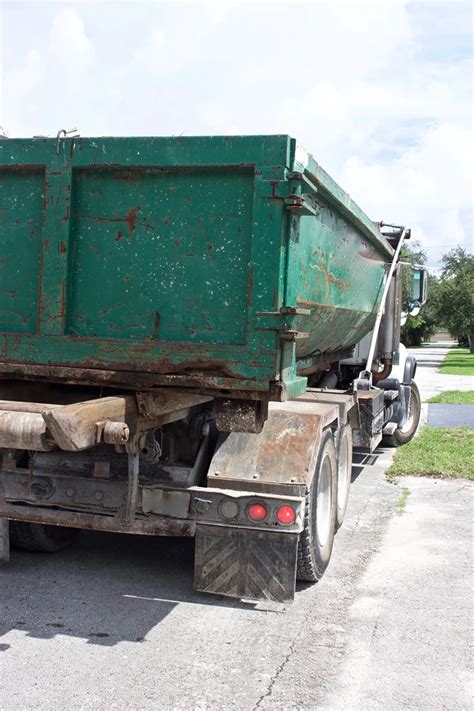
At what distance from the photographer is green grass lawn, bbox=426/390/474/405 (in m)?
17.9

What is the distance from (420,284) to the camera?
38.1 ft

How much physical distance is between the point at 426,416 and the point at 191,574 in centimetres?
1050

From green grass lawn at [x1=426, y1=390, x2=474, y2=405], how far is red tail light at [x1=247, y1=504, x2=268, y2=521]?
13866mm

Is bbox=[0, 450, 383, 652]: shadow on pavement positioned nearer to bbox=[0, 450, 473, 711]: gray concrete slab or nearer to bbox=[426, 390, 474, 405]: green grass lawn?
bbox=[0, 450, 473, 711]: gray concrete slab

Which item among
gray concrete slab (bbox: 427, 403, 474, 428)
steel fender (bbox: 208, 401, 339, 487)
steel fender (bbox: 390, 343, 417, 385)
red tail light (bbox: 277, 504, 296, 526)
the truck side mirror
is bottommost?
gray concrete slab (bbox: 427, 403, 474, 428)

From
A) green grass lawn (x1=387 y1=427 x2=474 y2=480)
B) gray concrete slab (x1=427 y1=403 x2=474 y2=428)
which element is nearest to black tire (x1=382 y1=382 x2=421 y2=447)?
green grass lawn (x1=387 y1=427 x2=474 y2=480)

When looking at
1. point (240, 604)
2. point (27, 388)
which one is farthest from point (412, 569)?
point (27, 388)

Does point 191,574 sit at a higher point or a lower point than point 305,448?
lower

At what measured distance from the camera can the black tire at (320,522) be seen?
5062 mm

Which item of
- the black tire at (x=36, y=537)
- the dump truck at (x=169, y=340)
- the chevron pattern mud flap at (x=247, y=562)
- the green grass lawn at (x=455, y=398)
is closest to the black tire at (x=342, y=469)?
the dump truck at (x=169, y=340)

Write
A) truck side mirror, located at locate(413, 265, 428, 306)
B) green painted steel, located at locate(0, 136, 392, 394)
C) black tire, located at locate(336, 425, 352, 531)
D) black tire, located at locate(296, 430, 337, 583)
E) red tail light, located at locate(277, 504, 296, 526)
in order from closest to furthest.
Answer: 1. green painted steel, located at locate(0, 136, 392, 394)
2. red tail light, located at locate(277, 504, 296, 526)
3. black tire, located at locate(296, 430, 337, 583)
4. black tire, located at locate(336, 425, 352, 531)
5. truck side mirror, located at locate(413, 265, 428, 306)

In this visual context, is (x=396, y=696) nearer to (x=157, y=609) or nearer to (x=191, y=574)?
(x=157, y=609)

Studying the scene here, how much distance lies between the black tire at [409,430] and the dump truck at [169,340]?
6103 millimetres

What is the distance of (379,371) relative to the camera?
1014 cm
